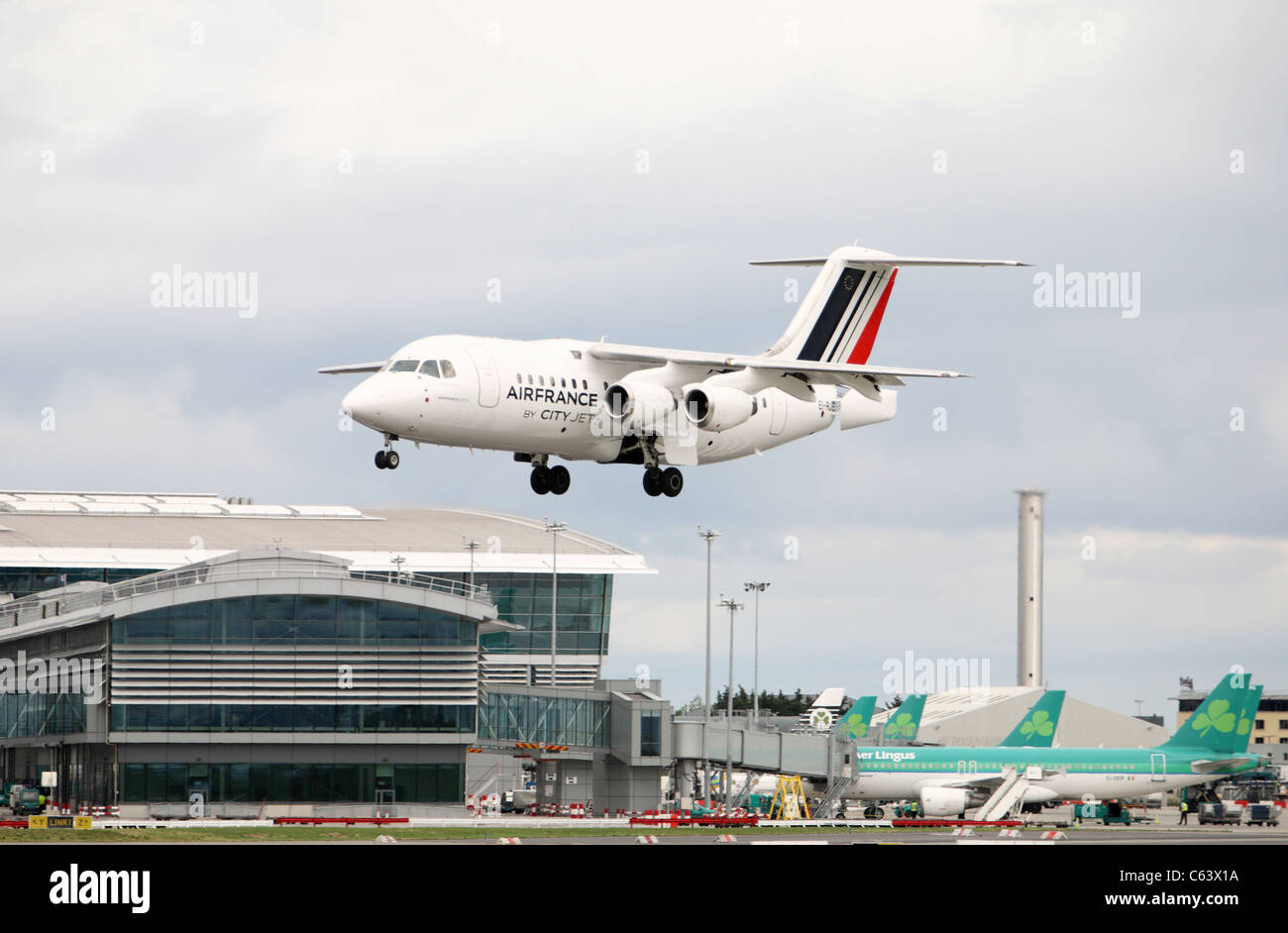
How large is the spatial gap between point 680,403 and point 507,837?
55.4ft

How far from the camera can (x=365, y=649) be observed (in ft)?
264

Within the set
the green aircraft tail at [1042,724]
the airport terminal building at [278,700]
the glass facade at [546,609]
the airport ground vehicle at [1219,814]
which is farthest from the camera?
the glass facade at [546,609]

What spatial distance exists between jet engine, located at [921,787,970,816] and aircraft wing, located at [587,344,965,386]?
138ft

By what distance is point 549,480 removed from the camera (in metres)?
51.4

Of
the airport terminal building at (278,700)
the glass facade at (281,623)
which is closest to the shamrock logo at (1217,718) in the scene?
the airport terminal building at (278,700)

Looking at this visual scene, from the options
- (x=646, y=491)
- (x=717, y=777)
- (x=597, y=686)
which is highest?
(x=646, y=491)

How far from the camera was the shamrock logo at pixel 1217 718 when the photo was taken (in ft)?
321

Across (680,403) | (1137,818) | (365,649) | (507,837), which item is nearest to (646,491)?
(680,403)

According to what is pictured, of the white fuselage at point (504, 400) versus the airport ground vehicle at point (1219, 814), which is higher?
the white fuselage at point (504, 400)

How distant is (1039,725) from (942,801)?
1924 cm

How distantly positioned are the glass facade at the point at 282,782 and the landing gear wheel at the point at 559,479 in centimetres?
3234

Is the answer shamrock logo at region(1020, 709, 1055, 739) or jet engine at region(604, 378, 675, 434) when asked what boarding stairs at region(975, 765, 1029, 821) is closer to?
shamrock logo at region(1020, 709, 1055, 739)

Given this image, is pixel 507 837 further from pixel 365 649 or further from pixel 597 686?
pixel 597 686

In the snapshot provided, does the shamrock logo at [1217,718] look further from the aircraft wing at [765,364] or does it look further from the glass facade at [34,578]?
the glass facade at [34,578]
